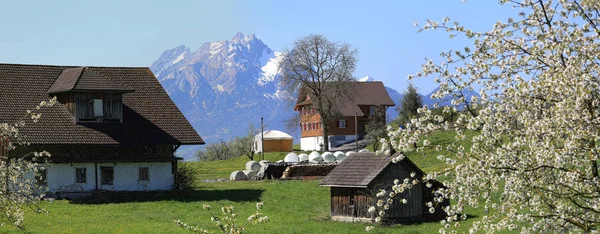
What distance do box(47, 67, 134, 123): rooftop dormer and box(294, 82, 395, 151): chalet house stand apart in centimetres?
5369

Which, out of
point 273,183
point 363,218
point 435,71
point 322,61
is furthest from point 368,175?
point 322,61

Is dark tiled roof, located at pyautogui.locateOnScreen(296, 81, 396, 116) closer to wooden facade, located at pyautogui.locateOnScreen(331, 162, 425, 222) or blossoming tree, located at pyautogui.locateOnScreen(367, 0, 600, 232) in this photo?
wooden facade, located at pyautogui.locateOnScreen(331, 162, 425, 222)

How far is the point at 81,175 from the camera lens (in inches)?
2055

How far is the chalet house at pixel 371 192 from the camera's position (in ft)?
137

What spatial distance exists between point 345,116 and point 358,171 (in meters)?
66.5

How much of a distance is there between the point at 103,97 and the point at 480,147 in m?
45.4

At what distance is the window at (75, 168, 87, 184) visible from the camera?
52.0m

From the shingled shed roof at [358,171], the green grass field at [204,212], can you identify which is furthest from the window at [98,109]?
the shingled shed roof at [358,171]

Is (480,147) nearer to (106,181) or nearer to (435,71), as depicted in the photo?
(435,71)

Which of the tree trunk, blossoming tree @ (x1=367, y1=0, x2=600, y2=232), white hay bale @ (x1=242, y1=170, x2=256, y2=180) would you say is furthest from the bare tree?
blossoming tree @ (x1=367, y1=0, x2=600, y2=232)

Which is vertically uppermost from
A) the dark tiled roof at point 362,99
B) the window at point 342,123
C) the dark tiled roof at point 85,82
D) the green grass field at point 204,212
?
the dark tiled roof at point 362,99

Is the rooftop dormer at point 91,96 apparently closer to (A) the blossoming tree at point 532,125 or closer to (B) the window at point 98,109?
(B) the window at point 98,109

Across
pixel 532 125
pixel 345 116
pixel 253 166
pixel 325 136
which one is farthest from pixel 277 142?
pixel 532 125

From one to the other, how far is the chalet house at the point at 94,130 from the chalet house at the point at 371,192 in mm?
14622
